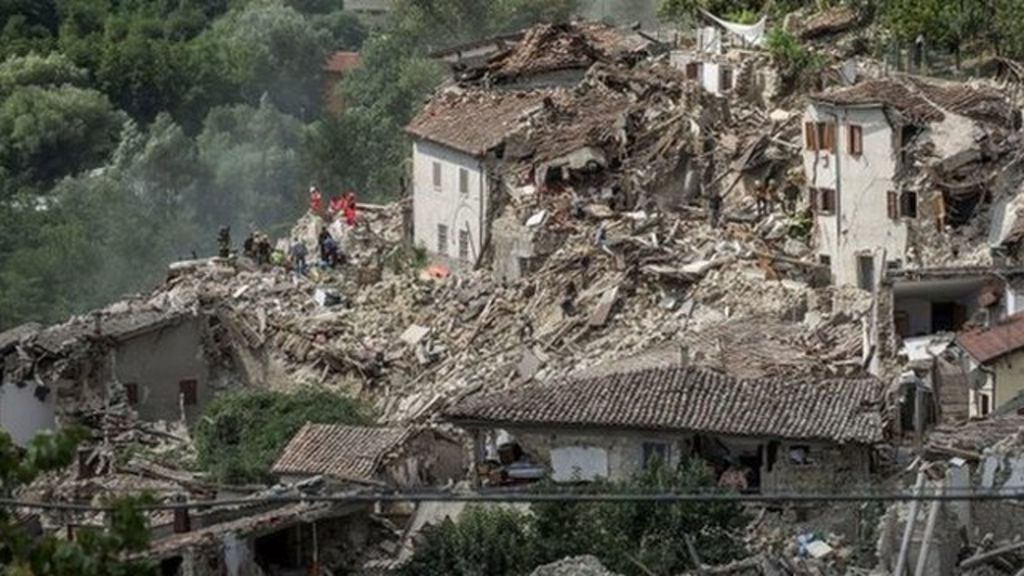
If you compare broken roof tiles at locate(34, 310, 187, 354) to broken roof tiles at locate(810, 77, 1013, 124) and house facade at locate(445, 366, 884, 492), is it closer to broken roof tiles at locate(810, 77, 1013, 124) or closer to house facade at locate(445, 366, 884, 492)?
broken roof tiles at locate(810, 77, 1013, 124)

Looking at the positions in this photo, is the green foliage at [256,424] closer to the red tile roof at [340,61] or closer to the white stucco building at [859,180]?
the white stucco building at [859,180]

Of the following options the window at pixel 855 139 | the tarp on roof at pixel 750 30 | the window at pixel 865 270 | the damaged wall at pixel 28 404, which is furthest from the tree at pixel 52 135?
the window at pixel 865 270

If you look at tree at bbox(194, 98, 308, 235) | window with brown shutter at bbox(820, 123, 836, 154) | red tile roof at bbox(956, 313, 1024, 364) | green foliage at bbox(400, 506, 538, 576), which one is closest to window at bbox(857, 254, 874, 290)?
window with brown shutter at bbox(820, 123, 836, 154)

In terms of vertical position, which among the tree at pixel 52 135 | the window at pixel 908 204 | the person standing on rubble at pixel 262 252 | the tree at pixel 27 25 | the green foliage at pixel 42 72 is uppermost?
the tree at pixel 27 25

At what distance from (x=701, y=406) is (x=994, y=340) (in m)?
3.85

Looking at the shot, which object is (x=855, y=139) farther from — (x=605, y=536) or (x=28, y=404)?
(x=605, y=536)

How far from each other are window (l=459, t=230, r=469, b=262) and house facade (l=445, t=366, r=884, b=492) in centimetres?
1375

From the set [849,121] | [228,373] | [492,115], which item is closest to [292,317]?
[228,373]

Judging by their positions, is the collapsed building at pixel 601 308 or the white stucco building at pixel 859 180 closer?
the collapsed building at pixel 601 308

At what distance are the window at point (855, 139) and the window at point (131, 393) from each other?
1108 centimetres

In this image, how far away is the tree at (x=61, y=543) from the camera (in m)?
19.4

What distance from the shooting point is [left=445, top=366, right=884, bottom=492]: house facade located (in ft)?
125

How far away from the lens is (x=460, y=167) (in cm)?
5450

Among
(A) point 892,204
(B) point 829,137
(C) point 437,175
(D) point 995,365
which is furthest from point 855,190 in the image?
(C) point 437,175
